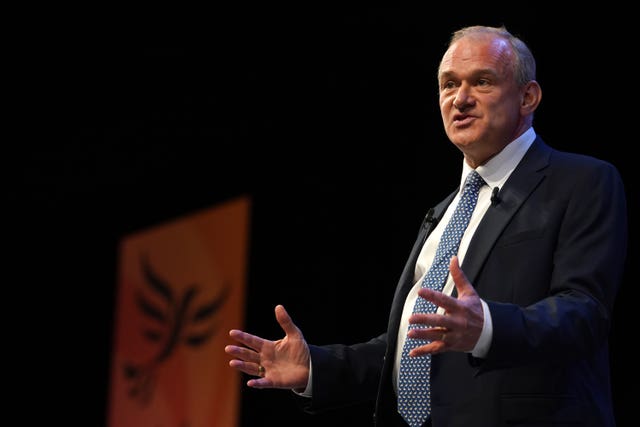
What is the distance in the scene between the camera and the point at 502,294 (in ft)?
6.03

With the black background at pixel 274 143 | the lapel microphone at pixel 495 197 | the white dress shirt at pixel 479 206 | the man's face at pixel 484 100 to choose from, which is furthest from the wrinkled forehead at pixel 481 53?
the black background at pixel 274 143

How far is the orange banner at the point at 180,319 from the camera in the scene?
199 inches

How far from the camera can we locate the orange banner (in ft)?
16.6

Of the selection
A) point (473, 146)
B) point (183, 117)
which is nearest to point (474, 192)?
point (473, 146)

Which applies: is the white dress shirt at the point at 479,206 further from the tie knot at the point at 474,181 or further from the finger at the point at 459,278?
the finger at the point at 459,278

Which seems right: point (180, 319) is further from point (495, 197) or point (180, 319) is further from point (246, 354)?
point (495, 197)

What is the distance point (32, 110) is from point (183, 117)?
3.65 feet

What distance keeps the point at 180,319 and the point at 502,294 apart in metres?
3.83

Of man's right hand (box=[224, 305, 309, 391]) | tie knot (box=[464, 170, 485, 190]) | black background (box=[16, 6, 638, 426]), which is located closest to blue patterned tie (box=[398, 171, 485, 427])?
tie knot (box=[464, 170, 485, 190])

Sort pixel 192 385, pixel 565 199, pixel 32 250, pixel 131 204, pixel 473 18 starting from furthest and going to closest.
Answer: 1. pixel 32 250
2. pixel 131 204
3. pixel 192 385
4. pixel 473 18
5. pixel 565 199

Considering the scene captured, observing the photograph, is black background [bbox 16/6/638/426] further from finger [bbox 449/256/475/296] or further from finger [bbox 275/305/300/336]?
finger [bbox 449/256/475/296]

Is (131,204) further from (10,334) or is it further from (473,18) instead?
(473,18)

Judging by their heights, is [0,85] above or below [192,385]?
above

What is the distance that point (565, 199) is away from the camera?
1.88 m
